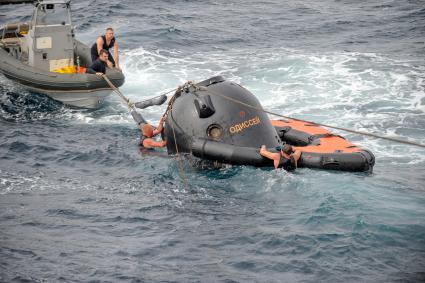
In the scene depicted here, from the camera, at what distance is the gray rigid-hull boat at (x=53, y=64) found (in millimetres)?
16344

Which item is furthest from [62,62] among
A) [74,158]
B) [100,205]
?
[100,205]

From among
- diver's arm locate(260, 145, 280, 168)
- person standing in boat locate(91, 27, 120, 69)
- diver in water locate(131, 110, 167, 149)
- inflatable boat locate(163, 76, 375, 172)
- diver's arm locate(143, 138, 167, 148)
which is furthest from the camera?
person standing in boat locate(91, 27, 120, 69)

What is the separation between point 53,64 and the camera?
17.5 metres


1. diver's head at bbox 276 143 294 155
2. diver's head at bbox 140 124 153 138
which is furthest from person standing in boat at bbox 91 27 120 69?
diver's head at bbox 276 143 294 155

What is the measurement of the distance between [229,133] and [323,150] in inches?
72.4

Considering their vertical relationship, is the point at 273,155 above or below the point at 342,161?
above

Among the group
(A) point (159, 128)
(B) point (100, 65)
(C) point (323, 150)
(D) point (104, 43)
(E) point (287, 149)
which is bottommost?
(A) point (159, 128)

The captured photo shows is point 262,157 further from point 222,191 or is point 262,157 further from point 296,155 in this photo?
point 222,191

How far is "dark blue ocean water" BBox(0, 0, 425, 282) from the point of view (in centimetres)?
881

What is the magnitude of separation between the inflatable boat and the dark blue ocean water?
28cm

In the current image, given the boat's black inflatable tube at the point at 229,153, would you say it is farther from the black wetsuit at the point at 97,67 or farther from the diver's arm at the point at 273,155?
the black wetsuit at the point at 97,67

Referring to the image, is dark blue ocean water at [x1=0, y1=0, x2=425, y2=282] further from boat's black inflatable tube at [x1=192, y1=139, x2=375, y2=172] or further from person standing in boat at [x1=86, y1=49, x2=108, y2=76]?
person standing in boat at [x1=86, y1=49, x2=108, y2=76]

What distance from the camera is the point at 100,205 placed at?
1085 centimetres

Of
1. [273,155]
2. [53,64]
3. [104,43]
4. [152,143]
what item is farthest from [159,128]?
[53,64]
